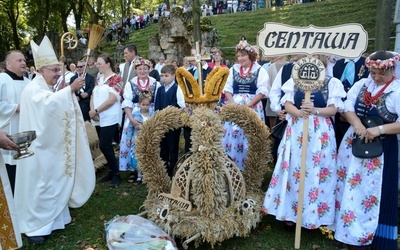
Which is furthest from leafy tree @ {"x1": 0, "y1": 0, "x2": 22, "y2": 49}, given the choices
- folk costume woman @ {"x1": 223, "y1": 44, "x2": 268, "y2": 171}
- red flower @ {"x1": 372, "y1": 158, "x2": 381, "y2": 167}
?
red flower @ {"x1": 372, "y1": 158, "x2": 381, "y2": 167}

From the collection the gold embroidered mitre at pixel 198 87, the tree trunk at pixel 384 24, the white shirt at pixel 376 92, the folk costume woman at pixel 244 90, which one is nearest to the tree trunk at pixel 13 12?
the tree trunk at pixel 384 24

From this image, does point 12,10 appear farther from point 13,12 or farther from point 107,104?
point 107,104

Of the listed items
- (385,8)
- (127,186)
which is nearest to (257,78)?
(127,186)

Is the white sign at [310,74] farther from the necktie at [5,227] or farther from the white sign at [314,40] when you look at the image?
the necktie at [5,227]

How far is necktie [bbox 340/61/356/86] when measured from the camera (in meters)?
4.71

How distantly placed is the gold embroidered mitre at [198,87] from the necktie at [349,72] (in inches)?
75.6

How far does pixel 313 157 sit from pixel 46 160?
3.08m

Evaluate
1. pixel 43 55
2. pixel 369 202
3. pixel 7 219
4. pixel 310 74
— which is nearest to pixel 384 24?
pixel 310 74

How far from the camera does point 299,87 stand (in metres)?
3.70

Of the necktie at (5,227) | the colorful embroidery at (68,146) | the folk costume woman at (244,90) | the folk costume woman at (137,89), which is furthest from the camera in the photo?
the folk costume woman at (137,89)

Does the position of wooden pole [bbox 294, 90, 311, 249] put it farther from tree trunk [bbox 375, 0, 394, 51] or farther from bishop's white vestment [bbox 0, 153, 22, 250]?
tree trunk [bbox 375, 0, 394, 51]

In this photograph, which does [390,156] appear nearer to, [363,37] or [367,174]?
[367,174]

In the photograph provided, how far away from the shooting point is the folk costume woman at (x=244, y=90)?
516cm

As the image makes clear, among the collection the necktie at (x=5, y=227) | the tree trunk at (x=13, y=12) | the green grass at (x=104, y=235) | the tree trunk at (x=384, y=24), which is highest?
the tree trunk at (x=13, y=12)
